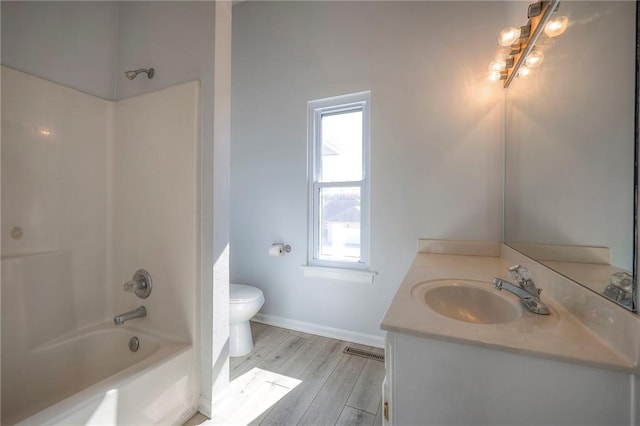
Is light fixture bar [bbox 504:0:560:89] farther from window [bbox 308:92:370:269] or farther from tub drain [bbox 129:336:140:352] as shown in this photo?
tub drain [bbox 129:336:140:352]

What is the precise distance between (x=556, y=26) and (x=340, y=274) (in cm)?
182

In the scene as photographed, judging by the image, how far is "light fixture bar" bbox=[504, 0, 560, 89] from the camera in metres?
1.00

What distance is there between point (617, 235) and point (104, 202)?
7.99ft

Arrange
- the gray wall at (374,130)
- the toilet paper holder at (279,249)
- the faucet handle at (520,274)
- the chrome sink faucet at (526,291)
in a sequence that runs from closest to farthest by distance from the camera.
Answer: the chrome sink faucet at (526,291)
the faucet handle at (520,274)
the gray wall at (374,130)
the toilet paper holder at (279,249)

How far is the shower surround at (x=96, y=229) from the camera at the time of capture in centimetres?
124

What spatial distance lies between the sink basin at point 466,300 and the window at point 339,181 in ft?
3.24

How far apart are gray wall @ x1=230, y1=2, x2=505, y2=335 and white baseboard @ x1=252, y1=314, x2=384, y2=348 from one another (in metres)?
0.05

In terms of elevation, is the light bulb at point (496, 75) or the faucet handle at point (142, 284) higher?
the light bulb at point (496, 75)

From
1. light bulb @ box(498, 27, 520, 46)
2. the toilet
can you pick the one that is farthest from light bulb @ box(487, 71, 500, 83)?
the toilet

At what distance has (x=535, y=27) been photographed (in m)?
1.13

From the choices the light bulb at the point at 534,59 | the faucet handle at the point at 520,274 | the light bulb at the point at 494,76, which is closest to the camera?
the faucet handle at the point at 520,274

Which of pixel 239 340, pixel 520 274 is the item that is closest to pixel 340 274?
pixel 239 340

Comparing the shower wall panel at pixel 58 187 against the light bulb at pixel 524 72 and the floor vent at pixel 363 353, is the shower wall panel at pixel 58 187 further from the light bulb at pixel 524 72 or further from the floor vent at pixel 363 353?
the light bulb at pixel 524 72

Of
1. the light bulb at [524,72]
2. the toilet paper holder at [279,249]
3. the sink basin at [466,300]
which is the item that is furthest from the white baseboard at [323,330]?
the light bulb at [524,72]
